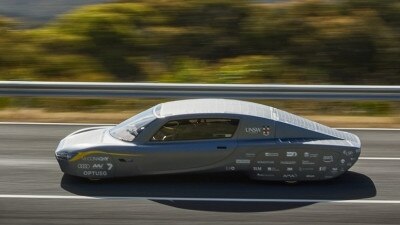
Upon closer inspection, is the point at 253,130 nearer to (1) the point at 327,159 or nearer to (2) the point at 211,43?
(1) the point at 327,159

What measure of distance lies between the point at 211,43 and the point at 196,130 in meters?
13.8

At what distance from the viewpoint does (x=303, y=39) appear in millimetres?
24094

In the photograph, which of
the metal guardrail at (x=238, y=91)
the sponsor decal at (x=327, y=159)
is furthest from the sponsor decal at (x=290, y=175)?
the metal guardrail at (x=238, y=91)

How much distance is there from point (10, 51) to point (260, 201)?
14.4 metres

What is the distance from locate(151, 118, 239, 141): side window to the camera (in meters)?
10.9

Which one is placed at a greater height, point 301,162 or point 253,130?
point 253,130

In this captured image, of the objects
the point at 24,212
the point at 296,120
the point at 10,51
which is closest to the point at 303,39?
the point at 10,51

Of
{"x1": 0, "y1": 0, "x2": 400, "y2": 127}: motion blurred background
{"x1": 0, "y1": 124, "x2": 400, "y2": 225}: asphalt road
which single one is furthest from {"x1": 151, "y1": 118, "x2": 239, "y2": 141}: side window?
{"x1": 0, "y1": 0, "x2": 400, "y2": 127}: motion blurred background

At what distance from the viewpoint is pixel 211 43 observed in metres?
24.6

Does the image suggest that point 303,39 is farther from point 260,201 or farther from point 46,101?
point 260,201

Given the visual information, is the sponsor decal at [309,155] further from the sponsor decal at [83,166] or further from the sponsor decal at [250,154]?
the sponsor decal at [83,166]

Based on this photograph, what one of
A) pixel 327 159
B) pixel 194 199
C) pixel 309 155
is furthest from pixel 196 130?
pixel 327 159

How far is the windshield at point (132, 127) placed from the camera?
11.0 meters

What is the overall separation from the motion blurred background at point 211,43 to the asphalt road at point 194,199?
349 inches
